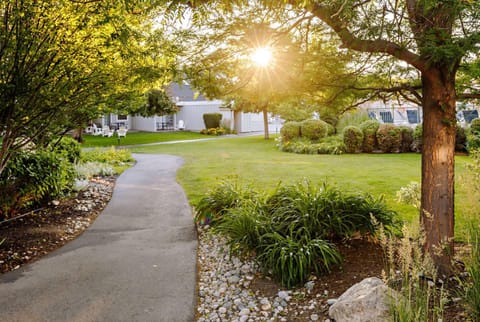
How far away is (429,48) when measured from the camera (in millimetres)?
2918

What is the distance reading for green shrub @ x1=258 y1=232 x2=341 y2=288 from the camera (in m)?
3.65

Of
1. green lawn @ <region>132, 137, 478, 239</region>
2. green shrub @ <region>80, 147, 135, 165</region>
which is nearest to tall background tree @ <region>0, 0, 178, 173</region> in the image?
green lawn @ <region>132, 137, 478, 239</region>

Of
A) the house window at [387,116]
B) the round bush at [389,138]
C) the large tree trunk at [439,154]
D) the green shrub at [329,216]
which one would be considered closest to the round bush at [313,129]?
the round bush at [389,138]

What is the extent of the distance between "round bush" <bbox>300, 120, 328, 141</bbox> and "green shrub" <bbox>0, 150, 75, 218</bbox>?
43.3 feet

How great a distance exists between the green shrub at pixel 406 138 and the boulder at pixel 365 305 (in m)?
13.9

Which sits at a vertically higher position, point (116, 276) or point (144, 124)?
point (144, 124)

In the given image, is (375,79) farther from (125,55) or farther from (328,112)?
(125,55)

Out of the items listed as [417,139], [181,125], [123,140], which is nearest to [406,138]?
[417,139]

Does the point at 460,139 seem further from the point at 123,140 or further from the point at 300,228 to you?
the point at 123,140

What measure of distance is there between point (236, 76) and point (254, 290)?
232 centimetres

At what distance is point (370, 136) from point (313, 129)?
317 centimetres

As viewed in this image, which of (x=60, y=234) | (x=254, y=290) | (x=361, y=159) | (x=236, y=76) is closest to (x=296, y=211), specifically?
(x=254, y=290)

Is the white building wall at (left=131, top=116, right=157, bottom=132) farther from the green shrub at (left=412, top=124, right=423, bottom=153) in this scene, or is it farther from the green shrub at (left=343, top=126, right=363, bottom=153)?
the green shrub at (left=412, top=124, right=423, bottom=153)

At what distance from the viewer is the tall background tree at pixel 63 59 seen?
4141 mm
